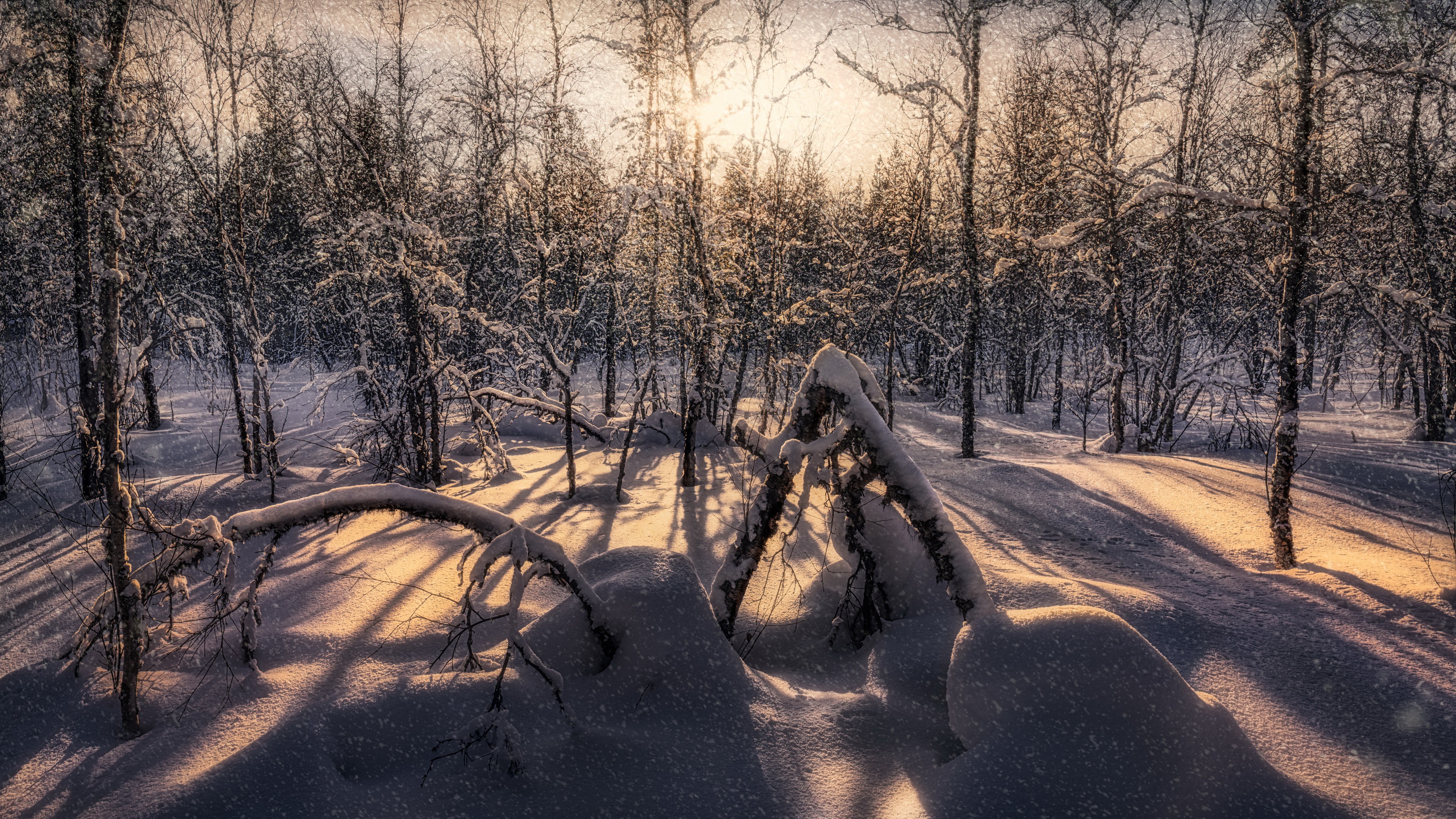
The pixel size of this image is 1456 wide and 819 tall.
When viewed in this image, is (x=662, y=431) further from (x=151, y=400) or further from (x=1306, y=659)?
(x=151, y=400)

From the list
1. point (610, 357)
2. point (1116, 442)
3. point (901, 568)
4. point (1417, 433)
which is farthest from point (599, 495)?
point (1417, 433)

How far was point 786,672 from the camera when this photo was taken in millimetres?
4543

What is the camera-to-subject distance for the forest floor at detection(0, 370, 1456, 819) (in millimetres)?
3195

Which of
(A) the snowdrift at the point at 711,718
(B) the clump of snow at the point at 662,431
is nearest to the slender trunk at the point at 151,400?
(B) the clump of snow at the point at 662,431

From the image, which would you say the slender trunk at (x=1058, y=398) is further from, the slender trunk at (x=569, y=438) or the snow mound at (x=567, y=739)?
the snow mound at (x=567, y=739)

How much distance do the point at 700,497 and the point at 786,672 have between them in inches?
236

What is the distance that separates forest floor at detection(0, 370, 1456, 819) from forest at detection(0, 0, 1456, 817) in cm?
4

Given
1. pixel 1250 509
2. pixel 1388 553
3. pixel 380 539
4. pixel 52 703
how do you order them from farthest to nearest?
pixel 1250 509, pixel 380 539, pixel 1388 553, pixel 52 703

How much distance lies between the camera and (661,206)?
9.24m

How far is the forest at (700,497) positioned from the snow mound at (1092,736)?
0.02 metres

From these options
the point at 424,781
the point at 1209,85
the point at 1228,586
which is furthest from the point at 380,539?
the point at 1209,85

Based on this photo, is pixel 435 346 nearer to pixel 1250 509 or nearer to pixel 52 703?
pixel 52 703

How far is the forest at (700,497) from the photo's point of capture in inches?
129

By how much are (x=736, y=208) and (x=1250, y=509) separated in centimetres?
1144
